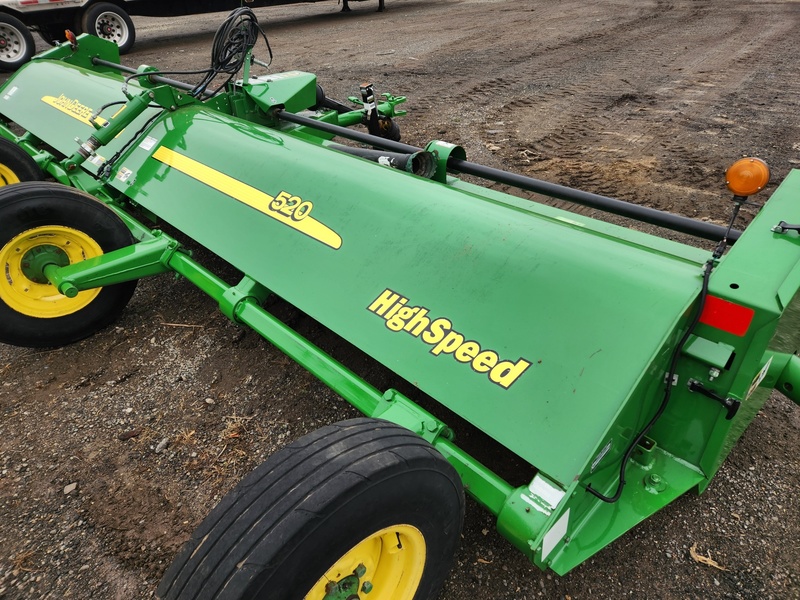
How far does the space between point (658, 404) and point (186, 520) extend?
5.48 ft

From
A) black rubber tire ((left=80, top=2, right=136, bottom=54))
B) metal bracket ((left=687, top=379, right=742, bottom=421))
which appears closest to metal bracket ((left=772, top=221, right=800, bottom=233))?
metal bracket ((left=687, top=379, right=742, bottom=421))

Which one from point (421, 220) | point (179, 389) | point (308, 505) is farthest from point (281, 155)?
point (308, 505)

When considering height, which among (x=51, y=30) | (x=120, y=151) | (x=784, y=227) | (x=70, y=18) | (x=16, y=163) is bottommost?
(x=16, y=163)

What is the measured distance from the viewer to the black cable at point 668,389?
1.42 metres

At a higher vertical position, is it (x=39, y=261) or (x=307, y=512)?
(x=307, y=512)

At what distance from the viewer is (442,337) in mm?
1733

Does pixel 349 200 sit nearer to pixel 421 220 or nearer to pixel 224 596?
pixel 421 220

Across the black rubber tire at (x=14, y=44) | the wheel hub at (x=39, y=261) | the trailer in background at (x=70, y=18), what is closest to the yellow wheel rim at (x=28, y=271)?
the wheel hub at (x=39, y=261)

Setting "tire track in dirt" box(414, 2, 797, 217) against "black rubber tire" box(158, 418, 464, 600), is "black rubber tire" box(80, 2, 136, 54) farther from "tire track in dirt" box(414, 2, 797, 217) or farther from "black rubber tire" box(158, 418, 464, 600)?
"black rubber tire" box(158, 418, 464, 600)

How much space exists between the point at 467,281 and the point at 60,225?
1.99 meters

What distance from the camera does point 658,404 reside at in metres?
1.59

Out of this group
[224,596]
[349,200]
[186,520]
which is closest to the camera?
[224,596]

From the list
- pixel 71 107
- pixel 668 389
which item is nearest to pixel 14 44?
pixel 71 107

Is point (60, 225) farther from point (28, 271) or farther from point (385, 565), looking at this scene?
point (385, 565)
